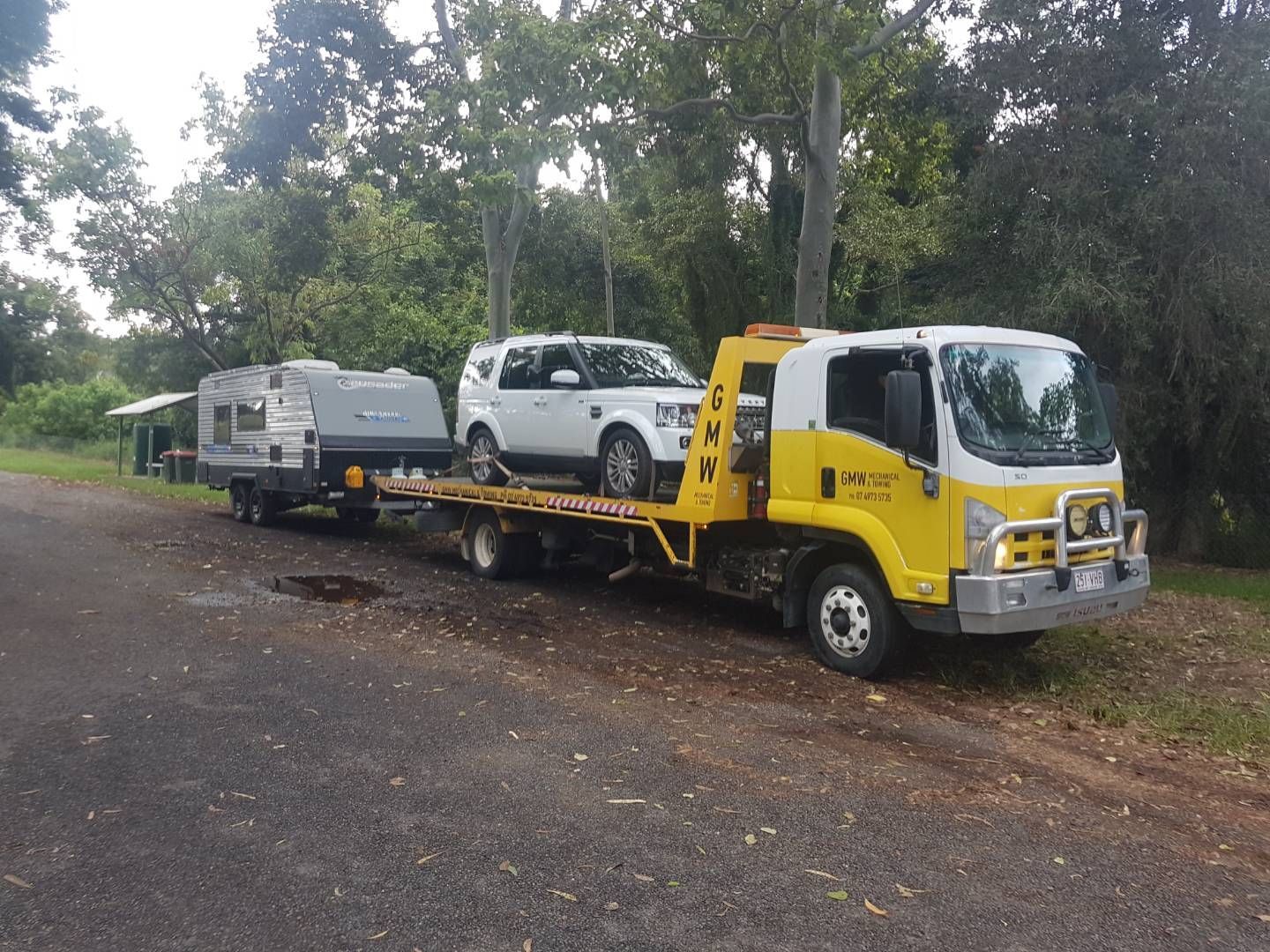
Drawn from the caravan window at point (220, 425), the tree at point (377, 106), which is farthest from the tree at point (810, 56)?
the caravan window at point (220, 425)

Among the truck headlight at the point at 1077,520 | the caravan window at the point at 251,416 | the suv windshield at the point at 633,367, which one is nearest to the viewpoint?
the truck headlight at the point at 1077,520

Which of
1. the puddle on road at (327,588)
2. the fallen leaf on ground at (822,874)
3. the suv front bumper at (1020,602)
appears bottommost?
the fallen leaf on ground at (822,874)

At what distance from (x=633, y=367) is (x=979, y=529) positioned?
176 inches

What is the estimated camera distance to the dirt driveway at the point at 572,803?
3.74 meters

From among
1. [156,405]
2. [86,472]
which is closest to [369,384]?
[156,405]

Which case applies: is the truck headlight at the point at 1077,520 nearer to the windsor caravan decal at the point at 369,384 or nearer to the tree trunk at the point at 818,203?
the tree trunk at the point at 818,203

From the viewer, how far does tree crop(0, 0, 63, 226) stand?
1345 centimetres

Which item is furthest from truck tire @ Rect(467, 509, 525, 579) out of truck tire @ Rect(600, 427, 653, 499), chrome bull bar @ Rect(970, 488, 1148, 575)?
chrome bull bar @ Rect(970, 488, 1148, 575)

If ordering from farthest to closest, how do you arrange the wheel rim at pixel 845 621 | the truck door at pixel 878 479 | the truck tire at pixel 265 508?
the truck tire at pixel 265 508 < the wheel rim at pixel 845 621 < the truck door at pixel 878 479

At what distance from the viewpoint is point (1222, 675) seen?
311 inches

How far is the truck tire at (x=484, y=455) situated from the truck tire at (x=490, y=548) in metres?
0.36

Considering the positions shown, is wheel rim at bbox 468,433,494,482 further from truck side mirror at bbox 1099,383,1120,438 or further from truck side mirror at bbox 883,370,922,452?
truck side mirror at bbox 1099,383,1120,438

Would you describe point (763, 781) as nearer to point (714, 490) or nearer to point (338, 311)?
point (714, 490)

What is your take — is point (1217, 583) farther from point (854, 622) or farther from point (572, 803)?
point (572, 803)
